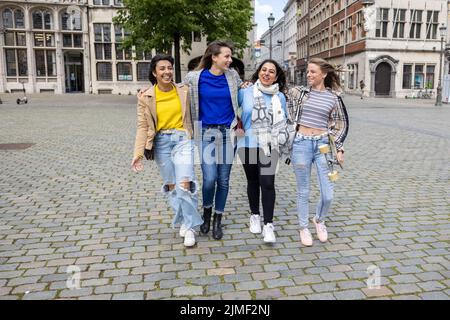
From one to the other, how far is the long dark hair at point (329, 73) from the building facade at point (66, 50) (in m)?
40.1

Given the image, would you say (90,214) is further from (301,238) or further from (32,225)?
(301,238)

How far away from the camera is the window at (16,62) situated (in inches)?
1763

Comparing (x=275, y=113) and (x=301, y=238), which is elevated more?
(x=275, y=113)

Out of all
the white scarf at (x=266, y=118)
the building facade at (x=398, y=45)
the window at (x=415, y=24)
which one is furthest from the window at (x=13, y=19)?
the white scarf at (x=266, y=118)

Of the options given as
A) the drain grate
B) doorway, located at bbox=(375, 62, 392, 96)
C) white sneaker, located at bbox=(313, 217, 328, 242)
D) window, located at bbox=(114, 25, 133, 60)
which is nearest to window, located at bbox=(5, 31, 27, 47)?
window, located at bbox=(114, 25, 133, 60)

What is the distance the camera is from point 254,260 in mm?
4203

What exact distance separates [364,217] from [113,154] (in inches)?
245

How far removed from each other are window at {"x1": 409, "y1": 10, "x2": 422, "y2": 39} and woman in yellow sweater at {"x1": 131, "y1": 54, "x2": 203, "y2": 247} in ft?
146

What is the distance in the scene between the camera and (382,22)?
42812mm

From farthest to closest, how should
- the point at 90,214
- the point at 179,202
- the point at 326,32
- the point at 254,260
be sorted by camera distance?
the point at 326,32
the point at 90,214
the point at 179,202
the point at 254,260

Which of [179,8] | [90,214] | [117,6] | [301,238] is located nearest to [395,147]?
[301,238]

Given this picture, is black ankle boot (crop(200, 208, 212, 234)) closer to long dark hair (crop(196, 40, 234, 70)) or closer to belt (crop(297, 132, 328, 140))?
belt (crop(297, 132, 328, 140))

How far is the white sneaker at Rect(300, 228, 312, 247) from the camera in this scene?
4567mm

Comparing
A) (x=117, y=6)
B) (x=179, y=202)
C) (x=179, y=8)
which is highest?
(x=117, y=6)
